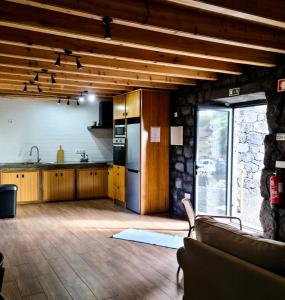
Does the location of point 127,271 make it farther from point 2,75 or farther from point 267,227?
point 2,75

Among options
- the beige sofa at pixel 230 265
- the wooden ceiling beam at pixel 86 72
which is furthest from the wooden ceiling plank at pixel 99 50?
the beige sofa at pixel 230 265

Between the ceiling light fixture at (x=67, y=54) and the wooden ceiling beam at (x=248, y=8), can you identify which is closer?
the wooden ceiling beam at (x=248, y=8)

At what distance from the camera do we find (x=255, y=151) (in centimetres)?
573

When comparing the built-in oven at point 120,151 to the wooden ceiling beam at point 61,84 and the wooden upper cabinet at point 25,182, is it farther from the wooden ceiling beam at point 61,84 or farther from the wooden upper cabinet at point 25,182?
the wooden upper cabinet at point 25,182

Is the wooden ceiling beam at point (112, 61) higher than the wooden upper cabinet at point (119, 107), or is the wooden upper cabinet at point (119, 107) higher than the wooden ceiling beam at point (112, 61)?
the wooden ceiling beam at point (112, 61)

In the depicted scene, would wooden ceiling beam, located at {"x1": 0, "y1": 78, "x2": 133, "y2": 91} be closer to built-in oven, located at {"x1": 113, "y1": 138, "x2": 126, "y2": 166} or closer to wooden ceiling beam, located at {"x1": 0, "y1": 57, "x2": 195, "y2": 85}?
wooden ceiling beam, located at {"x1": 0, "y1": 57, "x2": 195, "y2": 85}

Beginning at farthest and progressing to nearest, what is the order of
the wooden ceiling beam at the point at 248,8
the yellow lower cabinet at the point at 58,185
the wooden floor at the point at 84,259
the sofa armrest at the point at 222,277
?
the yellow lower cabinet at the point at 58,185 < the wooden floor at the point at 84,259 < the wooden ceiling beam at the point at 248,8 < the sofa armrest at the point at 222,277

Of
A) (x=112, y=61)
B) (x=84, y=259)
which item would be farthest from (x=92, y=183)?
(x=112, y=61)

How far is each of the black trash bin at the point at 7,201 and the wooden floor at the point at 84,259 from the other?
16cm

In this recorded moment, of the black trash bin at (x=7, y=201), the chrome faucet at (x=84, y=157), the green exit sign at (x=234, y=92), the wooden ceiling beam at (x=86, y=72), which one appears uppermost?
the wooden ceiling beam at (x=86, y=72)

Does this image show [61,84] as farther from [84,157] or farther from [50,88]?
[84,157]

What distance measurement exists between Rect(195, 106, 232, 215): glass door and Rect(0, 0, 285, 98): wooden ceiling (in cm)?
100

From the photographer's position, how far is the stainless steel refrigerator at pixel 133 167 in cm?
582

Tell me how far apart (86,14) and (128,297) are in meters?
2.35
